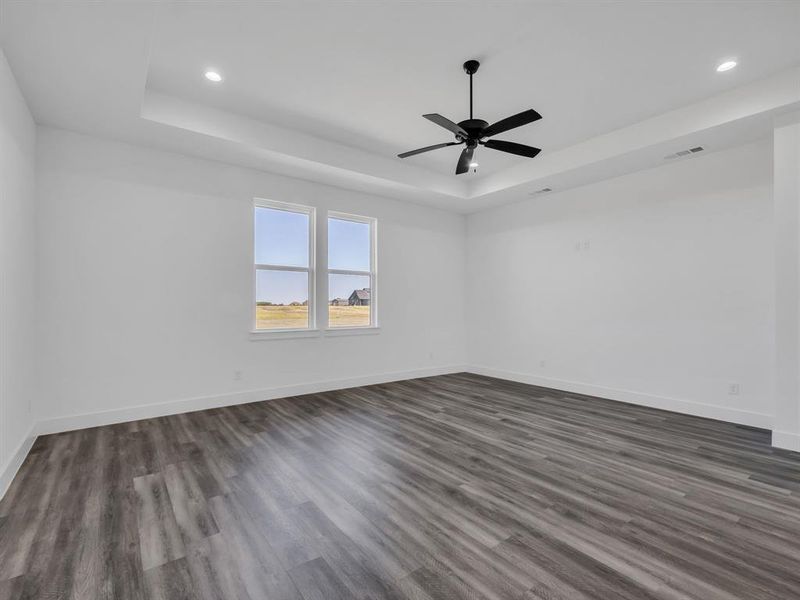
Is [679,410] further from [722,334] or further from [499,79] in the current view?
[499,79]

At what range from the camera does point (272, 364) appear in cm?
499

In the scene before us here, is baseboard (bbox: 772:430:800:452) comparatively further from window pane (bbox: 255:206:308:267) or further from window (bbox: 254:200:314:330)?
window pane (bbox: 255:206:308:267)

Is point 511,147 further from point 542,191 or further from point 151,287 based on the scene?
point 151,287

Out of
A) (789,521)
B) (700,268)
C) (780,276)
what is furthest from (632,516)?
(700,268)

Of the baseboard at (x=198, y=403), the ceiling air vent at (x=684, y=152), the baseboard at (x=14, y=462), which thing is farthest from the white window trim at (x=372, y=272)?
the ceiling air vent at (x=684, y=152)

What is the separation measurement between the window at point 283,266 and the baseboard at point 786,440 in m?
5.06

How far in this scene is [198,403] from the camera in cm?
439

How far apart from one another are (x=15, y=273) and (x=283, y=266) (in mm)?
2642

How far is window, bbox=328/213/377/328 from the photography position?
5656 mm

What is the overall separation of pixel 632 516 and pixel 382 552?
148 centimetres

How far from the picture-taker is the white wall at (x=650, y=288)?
401cm

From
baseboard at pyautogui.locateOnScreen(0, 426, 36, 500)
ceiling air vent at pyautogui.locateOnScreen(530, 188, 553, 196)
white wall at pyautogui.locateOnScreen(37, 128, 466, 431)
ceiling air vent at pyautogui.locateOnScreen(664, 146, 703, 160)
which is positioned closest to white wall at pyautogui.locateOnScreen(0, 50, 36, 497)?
baseboard at pyautogui.locateOnScreen(0, 426, 36, 500)

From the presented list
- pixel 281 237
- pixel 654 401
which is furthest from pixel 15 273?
pixel 654 401

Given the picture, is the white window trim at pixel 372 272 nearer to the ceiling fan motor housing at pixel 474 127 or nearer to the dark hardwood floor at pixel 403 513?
the dark hardwood floor at pixel 403 513
